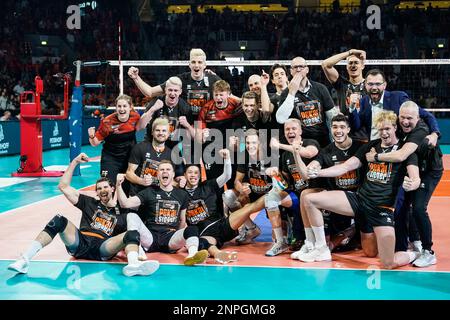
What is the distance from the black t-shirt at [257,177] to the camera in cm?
659

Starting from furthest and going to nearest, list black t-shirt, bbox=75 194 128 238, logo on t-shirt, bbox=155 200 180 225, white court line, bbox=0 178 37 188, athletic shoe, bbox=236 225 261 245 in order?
1. white court line, bbox=0 178 37 188
2. athletic shoe, bbox=236 225 261 245
3. logo on t-shirt, bbox=155 200 180 225
4. black t-shirt, bbox=75 194 128 238

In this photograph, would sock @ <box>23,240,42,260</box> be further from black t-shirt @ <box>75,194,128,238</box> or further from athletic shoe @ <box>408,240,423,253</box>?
athletic shoe @ <box>408,240,423,253</box>

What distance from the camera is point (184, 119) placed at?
22.5 ft

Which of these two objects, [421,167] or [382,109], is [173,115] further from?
[421,167]

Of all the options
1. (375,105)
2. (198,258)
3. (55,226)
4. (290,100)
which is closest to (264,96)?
(290,100)

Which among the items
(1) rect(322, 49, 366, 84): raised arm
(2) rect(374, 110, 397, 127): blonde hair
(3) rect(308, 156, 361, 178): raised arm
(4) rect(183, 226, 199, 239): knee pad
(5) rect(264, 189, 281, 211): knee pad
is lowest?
(4) rect(183, 226, 199, 239): knee pad

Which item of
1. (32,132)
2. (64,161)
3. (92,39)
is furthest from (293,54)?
(32,132)

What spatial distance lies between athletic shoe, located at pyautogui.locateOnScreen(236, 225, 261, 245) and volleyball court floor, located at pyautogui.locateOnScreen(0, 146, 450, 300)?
0.11 metres

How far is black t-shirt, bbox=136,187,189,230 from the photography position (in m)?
6.08

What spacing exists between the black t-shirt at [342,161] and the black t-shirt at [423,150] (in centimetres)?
61

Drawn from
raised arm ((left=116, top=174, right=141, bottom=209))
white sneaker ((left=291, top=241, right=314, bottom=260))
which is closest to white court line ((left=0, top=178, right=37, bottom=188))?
raised arm ((left=116, top=174, right=141, bottom=209))

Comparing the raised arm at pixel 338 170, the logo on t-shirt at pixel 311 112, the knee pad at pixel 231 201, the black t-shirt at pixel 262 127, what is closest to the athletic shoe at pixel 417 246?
the raised arm at pixel 338 170

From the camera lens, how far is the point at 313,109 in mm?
6496
